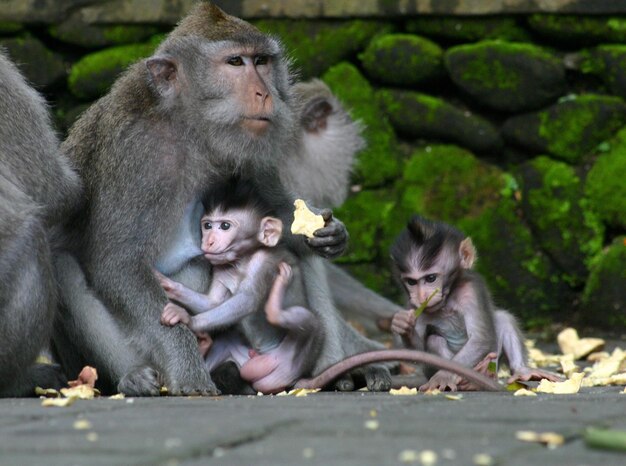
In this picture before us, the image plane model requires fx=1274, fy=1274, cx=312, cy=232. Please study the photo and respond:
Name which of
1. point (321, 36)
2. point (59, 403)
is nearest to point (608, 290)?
point (321, 36)

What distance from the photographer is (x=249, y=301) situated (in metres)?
5.57

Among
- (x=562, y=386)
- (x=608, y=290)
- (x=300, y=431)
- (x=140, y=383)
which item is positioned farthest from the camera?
(x=608, y=290)

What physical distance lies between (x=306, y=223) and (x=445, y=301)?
76 centimetres

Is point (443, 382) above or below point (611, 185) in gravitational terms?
above

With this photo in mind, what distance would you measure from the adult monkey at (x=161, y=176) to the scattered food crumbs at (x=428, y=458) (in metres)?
2.55

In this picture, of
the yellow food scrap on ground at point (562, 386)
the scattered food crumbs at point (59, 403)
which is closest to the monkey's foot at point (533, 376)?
the yellow food scrap on ground at point (562, 386)

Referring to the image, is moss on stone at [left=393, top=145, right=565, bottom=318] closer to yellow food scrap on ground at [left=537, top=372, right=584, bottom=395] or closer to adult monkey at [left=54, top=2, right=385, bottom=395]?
adult monkey at [left=54, top=2, right=385, bottom=395]

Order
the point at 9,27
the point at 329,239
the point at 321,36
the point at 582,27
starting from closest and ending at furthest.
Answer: the point at 329,239 < the point at 582,27 < the point at 321,36 < the point at 9,27

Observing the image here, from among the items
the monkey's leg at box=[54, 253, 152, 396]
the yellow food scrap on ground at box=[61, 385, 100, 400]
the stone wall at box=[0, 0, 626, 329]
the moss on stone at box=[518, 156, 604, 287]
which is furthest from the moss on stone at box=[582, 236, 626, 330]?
the yellow food scrap on ground at box=[61, 385, 100, 400]

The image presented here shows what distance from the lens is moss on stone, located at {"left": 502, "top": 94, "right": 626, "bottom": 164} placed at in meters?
8.90

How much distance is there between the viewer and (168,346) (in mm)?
5461

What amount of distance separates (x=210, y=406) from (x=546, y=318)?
521 centimetres

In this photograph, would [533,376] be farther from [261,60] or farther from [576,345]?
[576,345]

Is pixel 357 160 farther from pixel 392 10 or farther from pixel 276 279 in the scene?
pixel 276 279
